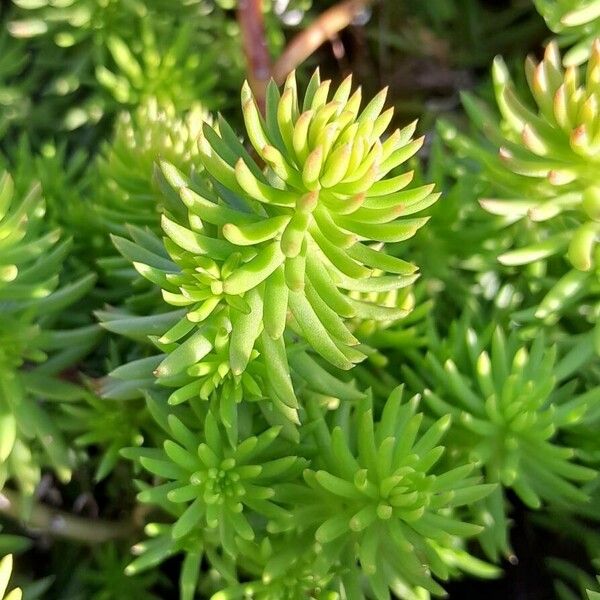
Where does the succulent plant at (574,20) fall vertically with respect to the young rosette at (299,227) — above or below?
above

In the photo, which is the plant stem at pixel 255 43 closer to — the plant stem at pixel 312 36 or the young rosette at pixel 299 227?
the plant stem at pixel 312 36

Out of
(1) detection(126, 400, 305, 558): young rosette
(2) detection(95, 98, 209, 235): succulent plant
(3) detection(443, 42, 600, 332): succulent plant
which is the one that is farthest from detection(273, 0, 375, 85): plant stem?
(1) detection(126, 400, 305, 558): young rosette

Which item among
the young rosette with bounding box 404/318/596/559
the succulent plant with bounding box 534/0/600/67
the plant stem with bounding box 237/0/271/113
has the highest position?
the succulent plant with bounding box 534/0/600/67

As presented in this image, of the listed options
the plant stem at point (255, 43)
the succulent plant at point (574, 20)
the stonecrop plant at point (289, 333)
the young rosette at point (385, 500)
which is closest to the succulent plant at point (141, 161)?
the stonecrop plant at point (289, 333)

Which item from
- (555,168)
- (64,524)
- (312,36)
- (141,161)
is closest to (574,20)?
(555,168)

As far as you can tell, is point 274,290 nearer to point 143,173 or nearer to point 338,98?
point 338,98

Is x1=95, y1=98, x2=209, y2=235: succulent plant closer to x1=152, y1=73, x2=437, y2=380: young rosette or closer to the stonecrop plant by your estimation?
the stonecrop plant
